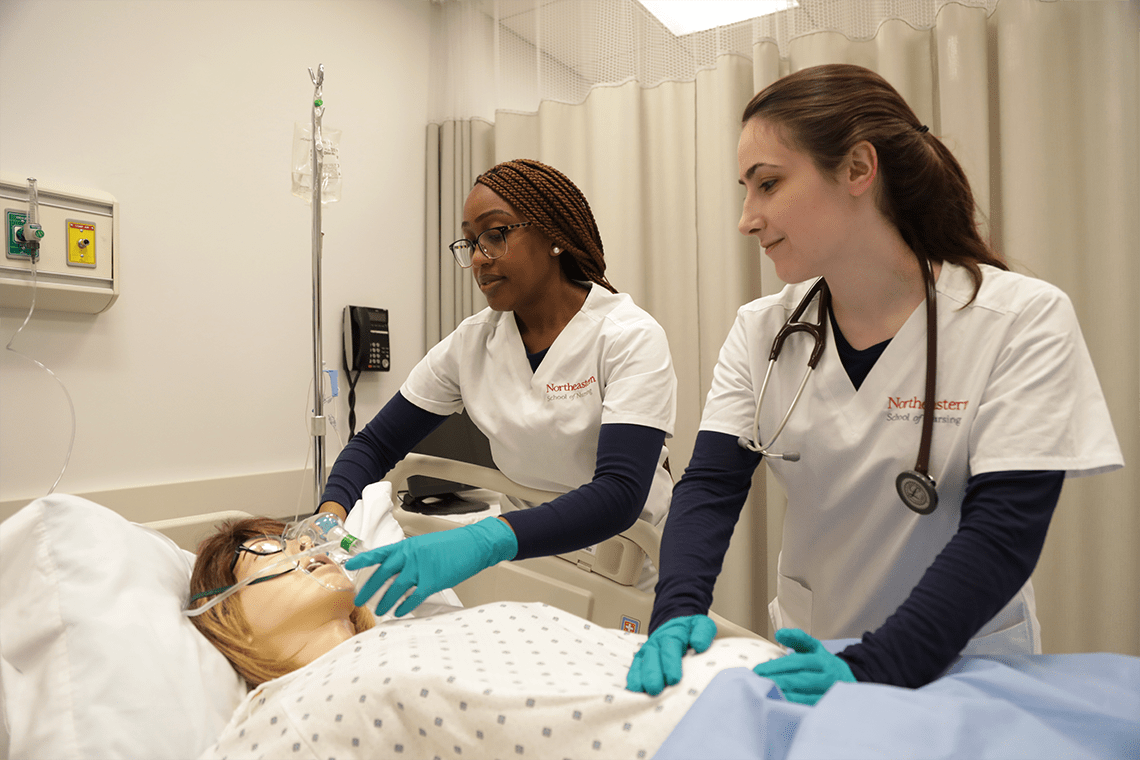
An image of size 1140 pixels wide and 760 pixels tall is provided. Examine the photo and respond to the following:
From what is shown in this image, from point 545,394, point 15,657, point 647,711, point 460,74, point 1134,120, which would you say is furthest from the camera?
point 460,74

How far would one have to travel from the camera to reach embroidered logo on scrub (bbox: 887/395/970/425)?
98 cm

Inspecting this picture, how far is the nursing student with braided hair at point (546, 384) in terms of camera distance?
1.21 metres

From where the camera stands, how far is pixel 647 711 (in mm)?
723

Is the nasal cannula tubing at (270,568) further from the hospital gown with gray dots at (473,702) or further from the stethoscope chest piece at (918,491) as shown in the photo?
the stethoscope chest piece at (918,491)

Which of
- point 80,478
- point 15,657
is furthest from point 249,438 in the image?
point 15,657

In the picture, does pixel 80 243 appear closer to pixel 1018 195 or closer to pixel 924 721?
pixel 924 721

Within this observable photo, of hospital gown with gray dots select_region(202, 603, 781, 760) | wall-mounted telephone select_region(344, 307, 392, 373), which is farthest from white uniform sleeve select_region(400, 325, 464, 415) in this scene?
wall-mounted telephone select_region(344, 307, 392, 373)

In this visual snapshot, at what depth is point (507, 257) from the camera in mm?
1393

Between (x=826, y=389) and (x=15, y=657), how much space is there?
3.94ft

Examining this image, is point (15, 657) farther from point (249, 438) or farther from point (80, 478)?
point (249, 438)

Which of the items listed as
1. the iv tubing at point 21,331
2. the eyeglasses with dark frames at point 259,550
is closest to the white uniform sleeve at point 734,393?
the eyeglasses with dark frames at point 259,550

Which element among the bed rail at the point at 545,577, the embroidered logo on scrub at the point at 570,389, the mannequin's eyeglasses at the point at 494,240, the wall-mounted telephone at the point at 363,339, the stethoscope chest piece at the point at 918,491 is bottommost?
the bed rail at the point at 545,577

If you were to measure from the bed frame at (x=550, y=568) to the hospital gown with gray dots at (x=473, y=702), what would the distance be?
37cm

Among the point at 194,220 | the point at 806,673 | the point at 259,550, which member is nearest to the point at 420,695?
the point at 806,673
